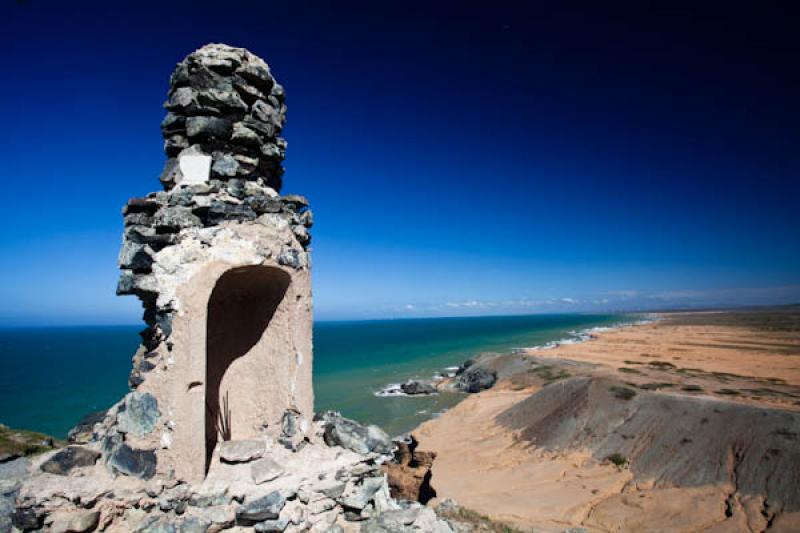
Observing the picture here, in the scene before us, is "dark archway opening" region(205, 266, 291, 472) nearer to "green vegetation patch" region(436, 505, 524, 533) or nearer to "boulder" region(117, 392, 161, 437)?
"boulder" region(117, 392, 161, 437)

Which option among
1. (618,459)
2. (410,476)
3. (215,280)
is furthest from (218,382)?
(618,459)

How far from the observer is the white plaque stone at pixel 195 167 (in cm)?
545

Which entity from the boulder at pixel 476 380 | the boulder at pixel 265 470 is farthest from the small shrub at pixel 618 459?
the boulder at pixel 476 380

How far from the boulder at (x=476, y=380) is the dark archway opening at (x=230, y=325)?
1233 inches

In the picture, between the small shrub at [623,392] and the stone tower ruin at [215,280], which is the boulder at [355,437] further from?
the small shrub at [623,392]

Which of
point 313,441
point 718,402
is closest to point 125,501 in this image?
point 313,441

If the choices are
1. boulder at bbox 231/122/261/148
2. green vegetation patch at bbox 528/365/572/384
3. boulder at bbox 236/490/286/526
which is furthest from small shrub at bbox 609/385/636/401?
boulder at bbox 231/122/261/148

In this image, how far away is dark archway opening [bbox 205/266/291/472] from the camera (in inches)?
249

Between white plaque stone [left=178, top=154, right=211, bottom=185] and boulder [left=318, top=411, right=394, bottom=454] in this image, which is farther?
boulder [left=318, top=411, right=394, bottom=454]

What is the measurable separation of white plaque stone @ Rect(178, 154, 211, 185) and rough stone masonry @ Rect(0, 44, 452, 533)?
0.01 meters

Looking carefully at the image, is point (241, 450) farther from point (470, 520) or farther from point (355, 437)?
point (470, 520)

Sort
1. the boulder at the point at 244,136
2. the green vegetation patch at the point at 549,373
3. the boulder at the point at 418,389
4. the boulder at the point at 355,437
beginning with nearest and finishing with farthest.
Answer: the boulder at the point at 244,136
the boulder at the point at 355,437
the green vegetation patch at the point at 549,373
the boulder at the point at 418,389

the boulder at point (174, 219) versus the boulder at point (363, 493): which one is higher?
the boulder at point (174, 219)

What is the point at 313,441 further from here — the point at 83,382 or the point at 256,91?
the point at 83,382
